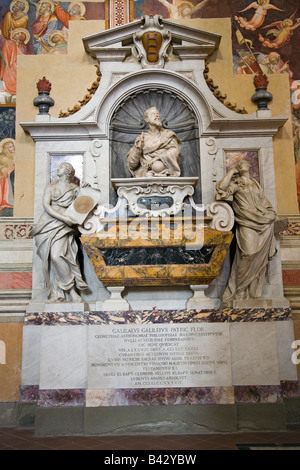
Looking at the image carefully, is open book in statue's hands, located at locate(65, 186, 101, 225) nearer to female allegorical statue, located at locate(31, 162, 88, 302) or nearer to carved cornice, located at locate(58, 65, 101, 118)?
female allegorical statue, located at locate(31, 162, 88, 302)

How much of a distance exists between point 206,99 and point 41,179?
255 cm

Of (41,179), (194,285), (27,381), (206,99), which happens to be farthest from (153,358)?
(206,99)

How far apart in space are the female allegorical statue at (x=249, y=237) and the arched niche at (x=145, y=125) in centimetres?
82

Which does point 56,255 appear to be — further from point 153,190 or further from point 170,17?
point 170,17

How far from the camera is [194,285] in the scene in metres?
5.93

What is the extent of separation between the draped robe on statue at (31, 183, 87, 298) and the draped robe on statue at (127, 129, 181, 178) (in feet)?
4.48

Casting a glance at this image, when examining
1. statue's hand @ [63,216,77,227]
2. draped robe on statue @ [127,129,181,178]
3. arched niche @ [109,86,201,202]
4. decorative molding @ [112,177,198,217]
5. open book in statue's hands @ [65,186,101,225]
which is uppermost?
arched niche @ [109,86,201,202]

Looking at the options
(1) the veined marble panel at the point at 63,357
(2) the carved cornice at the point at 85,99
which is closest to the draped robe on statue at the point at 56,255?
(1) the veined marble panel at the point at 63,357

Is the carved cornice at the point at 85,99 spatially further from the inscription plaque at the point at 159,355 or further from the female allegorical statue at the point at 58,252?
the inscription plaque at the point at 159,355

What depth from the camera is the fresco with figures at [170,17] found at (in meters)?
7.25

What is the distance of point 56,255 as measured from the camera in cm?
597

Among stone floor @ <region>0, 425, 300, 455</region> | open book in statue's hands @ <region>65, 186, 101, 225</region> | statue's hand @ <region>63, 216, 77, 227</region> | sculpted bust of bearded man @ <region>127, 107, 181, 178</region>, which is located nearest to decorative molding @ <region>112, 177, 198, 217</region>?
sculpted bust of bearded man @ <region>127, 107, 181, 178</region>

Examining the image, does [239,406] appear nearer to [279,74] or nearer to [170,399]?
[170,399]

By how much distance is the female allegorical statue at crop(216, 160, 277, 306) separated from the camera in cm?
603
